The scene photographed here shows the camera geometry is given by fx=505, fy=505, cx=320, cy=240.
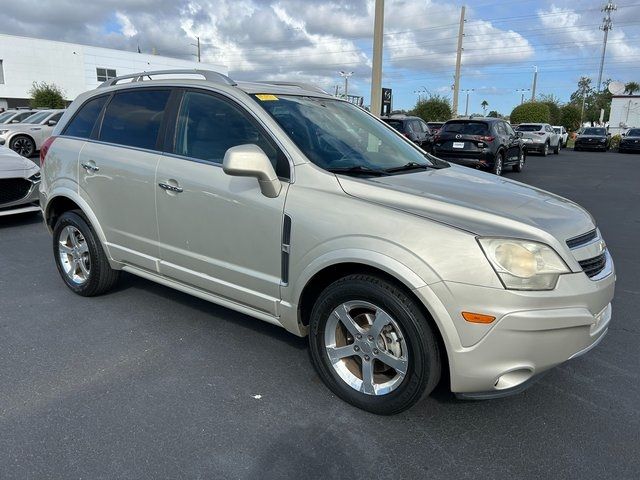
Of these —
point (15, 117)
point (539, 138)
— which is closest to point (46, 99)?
point (15, 117)

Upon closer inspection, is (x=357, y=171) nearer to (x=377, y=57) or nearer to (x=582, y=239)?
(x=582, y=239)

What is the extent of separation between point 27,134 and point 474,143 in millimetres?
13857

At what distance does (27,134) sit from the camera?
16188 mm

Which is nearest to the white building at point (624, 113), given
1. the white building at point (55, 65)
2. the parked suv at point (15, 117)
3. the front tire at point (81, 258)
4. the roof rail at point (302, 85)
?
the white building at point (55, 65)

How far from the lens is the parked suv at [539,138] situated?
1086 inches

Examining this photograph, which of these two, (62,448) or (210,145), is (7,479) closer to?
(62,448)

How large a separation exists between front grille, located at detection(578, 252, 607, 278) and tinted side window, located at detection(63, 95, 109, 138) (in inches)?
155

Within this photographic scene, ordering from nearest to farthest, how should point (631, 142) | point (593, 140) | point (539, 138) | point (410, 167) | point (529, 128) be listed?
1. point (410, 167)
2. point (539, 138)
3. point (529, 128)
4. point (631, 142)
5. point (593, 140)

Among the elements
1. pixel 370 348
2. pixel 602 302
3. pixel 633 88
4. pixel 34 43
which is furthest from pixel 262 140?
pixel 633 88

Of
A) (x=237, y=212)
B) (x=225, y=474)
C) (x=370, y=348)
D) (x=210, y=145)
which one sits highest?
(x=210, y=145)

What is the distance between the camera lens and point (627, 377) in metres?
3.38

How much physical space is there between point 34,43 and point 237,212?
196 feet

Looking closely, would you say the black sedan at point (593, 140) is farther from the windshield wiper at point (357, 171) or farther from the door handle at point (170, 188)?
the door handle at point (170, 188)

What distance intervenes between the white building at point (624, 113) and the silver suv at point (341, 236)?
193 ft
